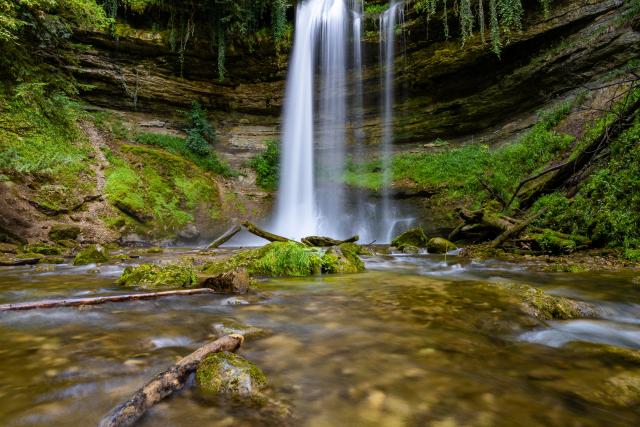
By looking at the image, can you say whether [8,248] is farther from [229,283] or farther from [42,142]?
[229,283]

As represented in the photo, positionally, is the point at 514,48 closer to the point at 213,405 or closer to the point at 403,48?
the point at 403,48

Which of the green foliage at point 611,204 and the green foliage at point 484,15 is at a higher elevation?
the green foliage at point 484,15

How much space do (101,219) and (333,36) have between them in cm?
1628

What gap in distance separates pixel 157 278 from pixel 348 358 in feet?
10.6

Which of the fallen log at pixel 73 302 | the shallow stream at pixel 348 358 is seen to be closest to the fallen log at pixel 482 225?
the shallow stream at pixel 348 358

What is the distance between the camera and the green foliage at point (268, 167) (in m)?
19.3

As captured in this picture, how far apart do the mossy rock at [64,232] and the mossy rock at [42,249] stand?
927mm

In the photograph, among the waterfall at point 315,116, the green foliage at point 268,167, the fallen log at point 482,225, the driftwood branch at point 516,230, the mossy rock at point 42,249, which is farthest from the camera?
the waterfall at point 315,116

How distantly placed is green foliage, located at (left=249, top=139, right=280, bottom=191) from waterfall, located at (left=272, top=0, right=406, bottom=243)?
42 cm

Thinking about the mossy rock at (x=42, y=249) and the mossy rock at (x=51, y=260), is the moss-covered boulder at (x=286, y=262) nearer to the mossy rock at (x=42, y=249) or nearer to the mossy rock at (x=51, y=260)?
the mossy rock at (x=51, y=260)

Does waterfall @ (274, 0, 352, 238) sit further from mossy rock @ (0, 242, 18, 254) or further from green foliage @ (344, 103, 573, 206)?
mossy rock @ (0, 242, 18, 254)

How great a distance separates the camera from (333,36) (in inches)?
803

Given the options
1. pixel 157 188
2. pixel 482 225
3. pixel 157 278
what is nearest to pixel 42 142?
pixel 157 188

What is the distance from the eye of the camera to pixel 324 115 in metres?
21.5
